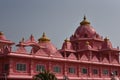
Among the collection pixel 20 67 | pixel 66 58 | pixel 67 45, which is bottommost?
pixel 20 67

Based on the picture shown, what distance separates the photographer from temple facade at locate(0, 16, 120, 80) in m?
31.6

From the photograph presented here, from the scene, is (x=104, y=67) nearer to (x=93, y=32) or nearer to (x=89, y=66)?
(x=89, y=66)

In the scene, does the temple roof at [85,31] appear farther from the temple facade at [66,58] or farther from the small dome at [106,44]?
the small dome at [106,44]

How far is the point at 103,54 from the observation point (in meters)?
48.3

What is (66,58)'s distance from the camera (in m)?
38.0

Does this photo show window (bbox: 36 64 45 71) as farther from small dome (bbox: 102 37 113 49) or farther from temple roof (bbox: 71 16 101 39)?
small dome (bbox: 102 37 113 49)

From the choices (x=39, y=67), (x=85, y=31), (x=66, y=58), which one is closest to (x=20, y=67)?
(x=39, y=67)

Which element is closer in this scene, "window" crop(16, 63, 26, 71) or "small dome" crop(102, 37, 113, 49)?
"window" crop(16, 63, 26, 71)

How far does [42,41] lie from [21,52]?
1047 centimetres

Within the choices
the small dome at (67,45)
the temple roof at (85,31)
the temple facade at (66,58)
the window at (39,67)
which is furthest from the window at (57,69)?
the temple roof at (85,31)

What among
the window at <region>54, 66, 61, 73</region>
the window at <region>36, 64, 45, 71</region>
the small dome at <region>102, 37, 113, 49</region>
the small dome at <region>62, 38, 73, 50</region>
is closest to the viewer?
the window at <region>36, 64, 45, 71</region>

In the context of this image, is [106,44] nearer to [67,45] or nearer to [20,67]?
[67,45]

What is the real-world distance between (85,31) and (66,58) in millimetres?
13477

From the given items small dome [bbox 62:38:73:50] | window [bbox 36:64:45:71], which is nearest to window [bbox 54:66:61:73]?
window [bbox 36:64:45:71]
